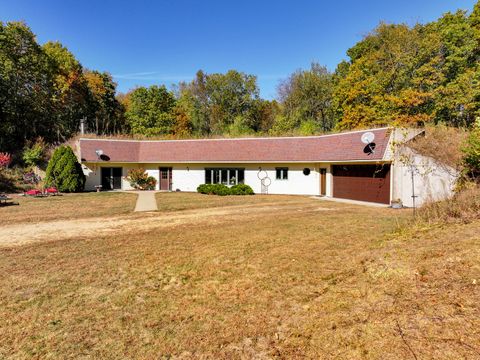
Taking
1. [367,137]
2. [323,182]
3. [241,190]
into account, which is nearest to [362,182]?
[367,137]

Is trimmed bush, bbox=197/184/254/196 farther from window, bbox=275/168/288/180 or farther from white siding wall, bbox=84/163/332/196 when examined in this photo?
window, bbox=275/168/288/180

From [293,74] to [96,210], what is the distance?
39733mm

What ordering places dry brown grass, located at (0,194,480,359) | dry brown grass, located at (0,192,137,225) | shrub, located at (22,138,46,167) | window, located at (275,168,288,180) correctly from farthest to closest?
shrub, located at (22,138,46,167) < window, located at (275,168,288,180) < dry brown grass, located at (0,192,137,225) < dry brown grass, located at (0,194,480,359)

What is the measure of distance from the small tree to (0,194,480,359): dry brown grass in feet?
54.7

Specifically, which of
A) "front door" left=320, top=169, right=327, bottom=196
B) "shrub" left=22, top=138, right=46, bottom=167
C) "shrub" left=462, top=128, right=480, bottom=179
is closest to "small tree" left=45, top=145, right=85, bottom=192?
"shrub" left=22, top=138, right=46, bottom=167

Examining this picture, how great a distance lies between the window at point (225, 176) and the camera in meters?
24.2

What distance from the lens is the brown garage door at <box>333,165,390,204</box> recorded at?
55.4 feet

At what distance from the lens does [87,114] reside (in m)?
42.1

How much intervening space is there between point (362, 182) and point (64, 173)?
2292 cm

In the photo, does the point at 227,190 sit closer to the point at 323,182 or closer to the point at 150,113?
the point at 323,182

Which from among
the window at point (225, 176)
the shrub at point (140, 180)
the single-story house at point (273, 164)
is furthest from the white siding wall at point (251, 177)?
the shrub at point (140, 180)

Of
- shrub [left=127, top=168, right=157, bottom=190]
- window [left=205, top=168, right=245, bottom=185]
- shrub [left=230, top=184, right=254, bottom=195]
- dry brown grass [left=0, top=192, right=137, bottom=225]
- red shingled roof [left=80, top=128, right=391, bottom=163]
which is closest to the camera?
dry brown grass [left=0, top=192, right=137, bottom=225]

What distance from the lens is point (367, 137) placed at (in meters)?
17.0

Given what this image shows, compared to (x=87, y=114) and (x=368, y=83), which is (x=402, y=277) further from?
(x=87, y=114)
